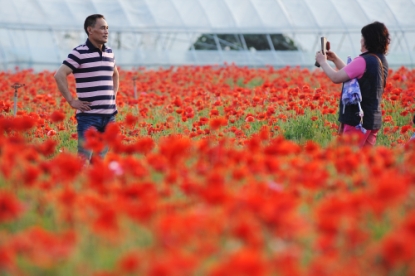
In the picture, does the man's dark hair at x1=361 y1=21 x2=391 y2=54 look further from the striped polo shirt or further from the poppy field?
the striped polo shirt

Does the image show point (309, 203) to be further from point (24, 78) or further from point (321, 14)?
point (321, 14)

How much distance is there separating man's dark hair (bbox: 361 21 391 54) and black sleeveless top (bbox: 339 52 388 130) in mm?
52

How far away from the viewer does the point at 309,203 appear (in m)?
3.03

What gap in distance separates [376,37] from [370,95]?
422mm

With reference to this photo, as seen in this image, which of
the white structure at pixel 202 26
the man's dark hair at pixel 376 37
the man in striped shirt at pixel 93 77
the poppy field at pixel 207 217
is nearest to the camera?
the poppy field at pixel 207 217

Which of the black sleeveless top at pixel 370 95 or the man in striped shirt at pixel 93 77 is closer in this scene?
the black sleeveless top at pixel 370 95

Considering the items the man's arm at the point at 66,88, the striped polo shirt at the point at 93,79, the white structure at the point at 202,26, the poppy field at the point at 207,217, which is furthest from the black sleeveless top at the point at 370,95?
the white structure at the point at 202,26

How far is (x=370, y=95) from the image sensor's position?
5340 millimetres

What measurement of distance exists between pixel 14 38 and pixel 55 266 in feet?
52.7

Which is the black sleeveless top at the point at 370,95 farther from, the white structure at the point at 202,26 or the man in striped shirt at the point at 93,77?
the white structure at the point at 202,26

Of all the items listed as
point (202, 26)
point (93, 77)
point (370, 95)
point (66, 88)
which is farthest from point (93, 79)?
point (202, 26)

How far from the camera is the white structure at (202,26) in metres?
18.1

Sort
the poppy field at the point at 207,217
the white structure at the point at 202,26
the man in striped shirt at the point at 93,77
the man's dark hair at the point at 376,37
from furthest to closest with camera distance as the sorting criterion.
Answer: the white structure at the point at 202,26, the man in striped shirt at the point at 93,77, the man's dark hair at the point at 376,37, the poppy field at the point at 207,217

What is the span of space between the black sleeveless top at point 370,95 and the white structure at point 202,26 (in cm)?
1294
